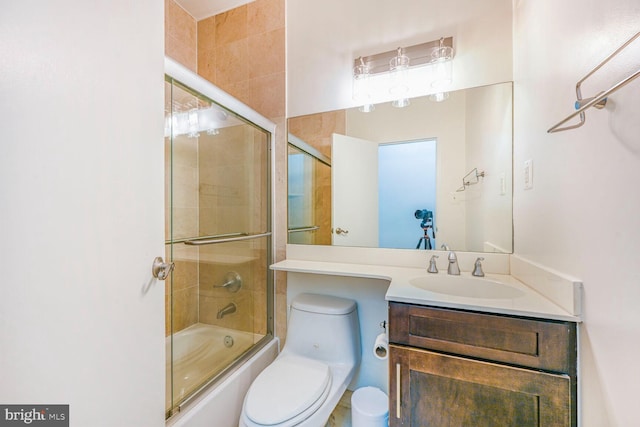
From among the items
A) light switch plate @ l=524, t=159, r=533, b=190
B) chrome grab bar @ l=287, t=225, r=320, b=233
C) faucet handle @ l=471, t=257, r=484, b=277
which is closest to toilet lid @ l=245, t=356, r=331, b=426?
chrome grab bar @ l=287, t=225, r=320, b=233

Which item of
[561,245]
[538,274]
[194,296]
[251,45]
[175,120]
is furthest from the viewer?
[251,45]

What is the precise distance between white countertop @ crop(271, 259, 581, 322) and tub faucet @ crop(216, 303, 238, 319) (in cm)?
49

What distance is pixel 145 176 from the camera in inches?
31.7

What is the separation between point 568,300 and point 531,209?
441mm

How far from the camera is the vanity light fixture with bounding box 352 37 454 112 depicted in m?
1.42

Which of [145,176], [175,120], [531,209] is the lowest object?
[531,209]

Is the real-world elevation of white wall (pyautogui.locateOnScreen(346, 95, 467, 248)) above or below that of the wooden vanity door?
above

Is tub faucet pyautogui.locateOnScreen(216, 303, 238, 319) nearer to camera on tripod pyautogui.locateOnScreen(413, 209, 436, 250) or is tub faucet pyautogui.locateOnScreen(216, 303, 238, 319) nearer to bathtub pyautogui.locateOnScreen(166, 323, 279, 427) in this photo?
bathtub pyautogui.locateOnScreen(166, 323, 279, 427)

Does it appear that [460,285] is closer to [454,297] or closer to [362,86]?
[454,297]

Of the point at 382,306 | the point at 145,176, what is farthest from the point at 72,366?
the point at 382,306

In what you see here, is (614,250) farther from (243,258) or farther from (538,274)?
(243,258)

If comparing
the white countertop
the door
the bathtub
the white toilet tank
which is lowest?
the bathtub

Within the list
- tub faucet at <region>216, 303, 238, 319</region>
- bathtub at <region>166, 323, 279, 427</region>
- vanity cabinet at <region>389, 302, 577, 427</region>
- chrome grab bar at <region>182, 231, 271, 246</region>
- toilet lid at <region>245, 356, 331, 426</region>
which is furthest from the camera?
tub faucet at <region>216, 303, 238, 319</region>

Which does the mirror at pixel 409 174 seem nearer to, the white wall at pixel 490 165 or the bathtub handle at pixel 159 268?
the white wall at pixel 490 165
